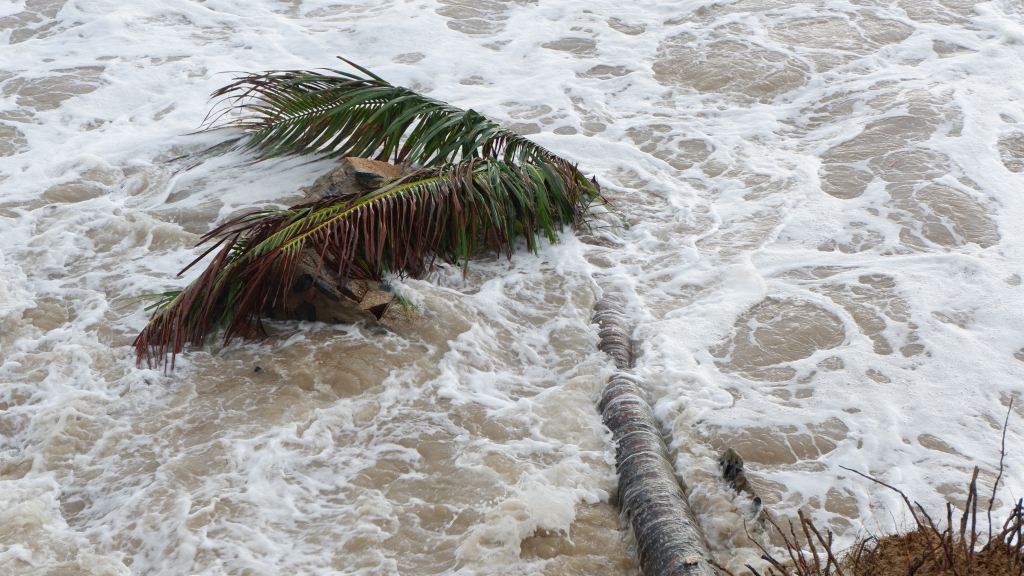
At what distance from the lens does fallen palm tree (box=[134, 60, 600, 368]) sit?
15.0 ft

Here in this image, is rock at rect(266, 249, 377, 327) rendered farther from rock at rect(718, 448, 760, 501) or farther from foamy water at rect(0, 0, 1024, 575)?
rock at rect(718, 448, 760, 501)

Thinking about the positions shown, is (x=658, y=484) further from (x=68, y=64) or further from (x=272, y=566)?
(x=68, y=64)

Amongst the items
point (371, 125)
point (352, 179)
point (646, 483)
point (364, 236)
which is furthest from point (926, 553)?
point (371, 125)

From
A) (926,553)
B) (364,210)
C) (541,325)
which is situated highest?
(364,210)

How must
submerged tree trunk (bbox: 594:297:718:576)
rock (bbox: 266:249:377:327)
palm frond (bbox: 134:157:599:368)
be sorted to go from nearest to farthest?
1. submerged tree trunk (bbox: 594:297:718:576)
2. palm frond (bbox: 134:157:599:368)
3. rock (bbox: 266:249:377:327)

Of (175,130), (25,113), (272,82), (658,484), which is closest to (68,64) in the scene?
(25,113)

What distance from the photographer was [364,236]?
4.81 metres

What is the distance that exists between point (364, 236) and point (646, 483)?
2.13 m

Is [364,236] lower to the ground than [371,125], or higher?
lower

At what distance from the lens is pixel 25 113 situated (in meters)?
7.44

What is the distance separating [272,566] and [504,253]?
278cm

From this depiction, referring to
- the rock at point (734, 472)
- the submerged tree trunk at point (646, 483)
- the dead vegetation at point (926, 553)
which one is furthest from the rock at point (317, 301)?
the dead vegetation at point (926, 553)

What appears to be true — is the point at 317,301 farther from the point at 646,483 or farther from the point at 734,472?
the point at 734,472

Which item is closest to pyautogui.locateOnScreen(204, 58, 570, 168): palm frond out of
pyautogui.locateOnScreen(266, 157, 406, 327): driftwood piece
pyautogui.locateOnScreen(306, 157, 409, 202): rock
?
pyautogui.locateOnScreen(306, 157, 409, 202): rock
